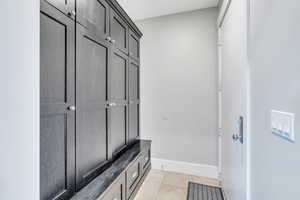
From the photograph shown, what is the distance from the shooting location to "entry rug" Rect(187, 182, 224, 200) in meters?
2.17

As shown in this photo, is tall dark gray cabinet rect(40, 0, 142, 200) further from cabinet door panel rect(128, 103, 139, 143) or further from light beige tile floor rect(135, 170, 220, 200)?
light beige tile floor rect(135, 170, 220, 200)

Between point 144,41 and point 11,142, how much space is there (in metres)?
2.95

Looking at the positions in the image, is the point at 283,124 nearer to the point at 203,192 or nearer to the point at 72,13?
the point at 72,13

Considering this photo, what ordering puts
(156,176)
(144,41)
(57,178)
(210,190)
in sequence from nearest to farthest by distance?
(57,178) → (210,190) → (156,176) → (144,41)

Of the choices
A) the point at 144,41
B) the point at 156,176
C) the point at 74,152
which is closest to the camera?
the point at 74,152

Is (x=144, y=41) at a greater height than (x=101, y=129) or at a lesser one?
greater

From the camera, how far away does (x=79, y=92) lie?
1179 millimetres

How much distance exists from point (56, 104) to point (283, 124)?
1.20 metres

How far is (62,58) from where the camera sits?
102 cm

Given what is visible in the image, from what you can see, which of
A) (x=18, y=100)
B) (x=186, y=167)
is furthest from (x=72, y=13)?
(x=186, y=167)

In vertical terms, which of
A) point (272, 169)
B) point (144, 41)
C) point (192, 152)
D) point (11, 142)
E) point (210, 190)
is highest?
point (144, 41)

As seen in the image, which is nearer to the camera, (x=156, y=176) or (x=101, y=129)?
(x=101, y=129)

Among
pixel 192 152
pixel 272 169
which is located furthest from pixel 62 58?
pixel 192 152

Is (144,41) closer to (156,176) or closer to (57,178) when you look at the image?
(156,176)
